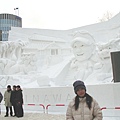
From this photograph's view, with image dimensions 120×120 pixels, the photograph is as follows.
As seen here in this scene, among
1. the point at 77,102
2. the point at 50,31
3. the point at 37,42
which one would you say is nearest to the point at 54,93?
the point at 77,102

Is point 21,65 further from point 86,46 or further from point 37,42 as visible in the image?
point 86,46

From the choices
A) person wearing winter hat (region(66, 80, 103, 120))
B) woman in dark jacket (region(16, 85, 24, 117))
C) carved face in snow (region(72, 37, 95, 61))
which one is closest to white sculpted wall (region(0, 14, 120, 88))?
carved face in snow (region(72, 37, 95, 61))

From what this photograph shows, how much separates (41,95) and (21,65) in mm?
11585

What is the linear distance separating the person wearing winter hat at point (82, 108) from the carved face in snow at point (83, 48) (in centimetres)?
1356

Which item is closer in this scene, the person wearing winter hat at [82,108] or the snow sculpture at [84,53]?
the person wearing winter hat at [82,108]

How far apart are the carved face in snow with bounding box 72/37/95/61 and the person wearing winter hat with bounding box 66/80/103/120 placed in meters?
13.6

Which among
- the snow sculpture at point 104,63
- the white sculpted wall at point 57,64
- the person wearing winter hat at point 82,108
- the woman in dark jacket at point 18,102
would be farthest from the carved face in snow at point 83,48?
the person wearing winter hat at point 82,108

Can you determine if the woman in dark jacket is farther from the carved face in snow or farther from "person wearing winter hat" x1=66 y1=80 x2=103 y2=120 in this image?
the carved face in snow

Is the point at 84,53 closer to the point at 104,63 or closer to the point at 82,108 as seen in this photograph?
the point at 104,63

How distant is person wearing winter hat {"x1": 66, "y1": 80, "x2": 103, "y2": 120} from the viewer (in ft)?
8.93

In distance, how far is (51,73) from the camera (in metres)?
21.4

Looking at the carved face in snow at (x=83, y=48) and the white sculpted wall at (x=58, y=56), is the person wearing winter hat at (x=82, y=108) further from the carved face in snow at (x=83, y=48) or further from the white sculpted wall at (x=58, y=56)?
the carved face in snow at (x=83, y=48)

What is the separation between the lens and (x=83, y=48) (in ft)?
54.0

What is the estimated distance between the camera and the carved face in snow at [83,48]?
16.3 m
